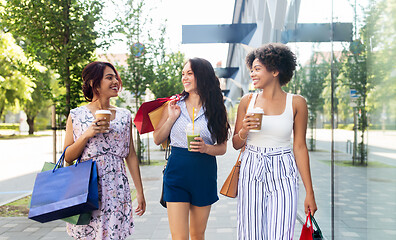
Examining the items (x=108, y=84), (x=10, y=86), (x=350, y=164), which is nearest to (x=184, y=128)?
(x=108, y=84)

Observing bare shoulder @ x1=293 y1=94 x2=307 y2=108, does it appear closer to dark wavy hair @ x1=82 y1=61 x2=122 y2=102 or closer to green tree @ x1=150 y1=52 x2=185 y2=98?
dark wavy hair @ x1=82 y1=61 x2=122 y2=102

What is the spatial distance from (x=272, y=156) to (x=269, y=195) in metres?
0.26

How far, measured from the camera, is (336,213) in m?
3.85

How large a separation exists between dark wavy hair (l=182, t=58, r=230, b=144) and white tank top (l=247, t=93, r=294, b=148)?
387 millimetres

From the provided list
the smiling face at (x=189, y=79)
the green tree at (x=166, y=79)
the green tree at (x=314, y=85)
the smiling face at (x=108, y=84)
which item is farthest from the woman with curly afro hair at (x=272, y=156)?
the green tree at (x=166, y=79)

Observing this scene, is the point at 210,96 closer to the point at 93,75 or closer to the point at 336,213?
the point at 93,75

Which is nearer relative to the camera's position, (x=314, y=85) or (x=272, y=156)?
(x=272, y=156)

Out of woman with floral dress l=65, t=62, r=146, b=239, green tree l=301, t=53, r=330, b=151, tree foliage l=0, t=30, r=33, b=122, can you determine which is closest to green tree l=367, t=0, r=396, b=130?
green tree l=301, t=53, r=330, b=151

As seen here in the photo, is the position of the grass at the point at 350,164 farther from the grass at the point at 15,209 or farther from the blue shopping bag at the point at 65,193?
the grass at the point at 15,209

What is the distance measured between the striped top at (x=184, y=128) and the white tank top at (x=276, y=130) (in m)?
0.43

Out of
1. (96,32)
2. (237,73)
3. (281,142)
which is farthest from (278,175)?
(237,73)

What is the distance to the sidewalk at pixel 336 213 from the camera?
258cm

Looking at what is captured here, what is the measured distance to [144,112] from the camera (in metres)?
2.98

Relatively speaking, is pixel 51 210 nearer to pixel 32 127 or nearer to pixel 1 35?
pixel 1 35
